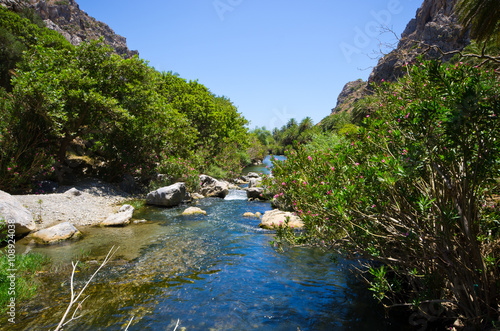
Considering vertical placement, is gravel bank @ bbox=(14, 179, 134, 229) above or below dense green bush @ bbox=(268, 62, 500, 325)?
below

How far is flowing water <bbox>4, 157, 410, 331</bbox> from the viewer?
486cm

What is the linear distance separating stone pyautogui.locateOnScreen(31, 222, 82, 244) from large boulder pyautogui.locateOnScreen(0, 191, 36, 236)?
0.36 meters

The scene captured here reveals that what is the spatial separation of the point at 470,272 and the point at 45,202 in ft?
45.7

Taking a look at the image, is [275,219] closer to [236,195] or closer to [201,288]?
[201,288]

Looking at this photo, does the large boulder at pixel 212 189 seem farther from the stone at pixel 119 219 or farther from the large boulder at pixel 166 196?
the stone at pixel 119 219

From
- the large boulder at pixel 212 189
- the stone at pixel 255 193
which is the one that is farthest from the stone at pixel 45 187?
the stone at pixel 255 193

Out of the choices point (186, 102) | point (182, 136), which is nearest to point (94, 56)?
point (182, 136)

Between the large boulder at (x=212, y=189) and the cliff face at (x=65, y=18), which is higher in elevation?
the cliff face at (x=65, y=18)

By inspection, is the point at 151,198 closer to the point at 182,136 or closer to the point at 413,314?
the point at 182,136

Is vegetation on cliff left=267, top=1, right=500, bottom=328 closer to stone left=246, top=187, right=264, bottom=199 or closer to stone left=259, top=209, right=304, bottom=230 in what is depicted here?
stone left=259, top=209, right=304, bottom=230

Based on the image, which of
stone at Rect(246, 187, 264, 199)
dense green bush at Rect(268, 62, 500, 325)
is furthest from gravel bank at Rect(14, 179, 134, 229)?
dense green bush at Rect(268, 62, 500, 325)

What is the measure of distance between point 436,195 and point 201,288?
5217 millimetres

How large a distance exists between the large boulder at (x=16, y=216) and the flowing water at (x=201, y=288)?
1.98 ft

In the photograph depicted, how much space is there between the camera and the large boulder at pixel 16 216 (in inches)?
308
